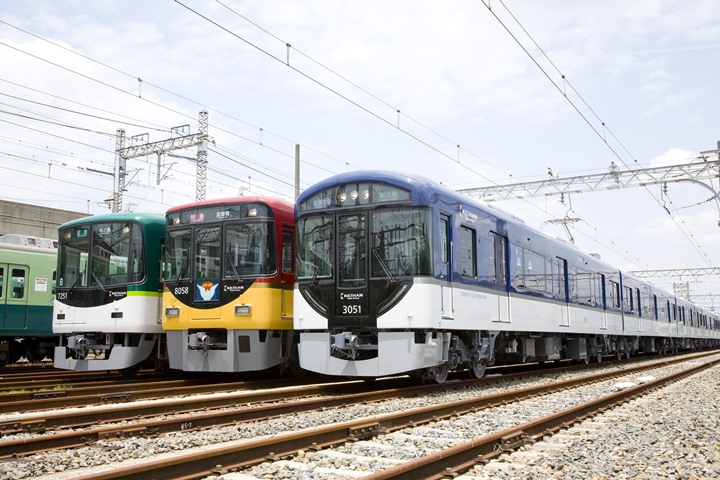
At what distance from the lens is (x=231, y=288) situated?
1248 centimetres

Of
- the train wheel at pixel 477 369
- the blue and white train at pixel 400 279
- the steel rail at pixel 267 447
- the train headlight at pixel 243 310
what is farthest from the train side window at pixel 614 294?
the steel rail at pixel 267 447

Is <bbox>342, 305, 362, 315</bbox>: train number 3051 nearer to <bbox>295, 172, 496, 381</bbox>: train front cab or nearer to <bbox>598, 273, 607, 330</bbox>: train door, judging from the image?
<bbox>295, 172, 496, 381</bbox>: train front cab

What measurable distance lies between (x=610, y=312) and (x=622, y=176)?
642 centimetres

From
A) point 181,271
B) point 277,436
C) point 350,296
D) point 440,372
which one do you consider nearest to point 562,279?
point 440,372

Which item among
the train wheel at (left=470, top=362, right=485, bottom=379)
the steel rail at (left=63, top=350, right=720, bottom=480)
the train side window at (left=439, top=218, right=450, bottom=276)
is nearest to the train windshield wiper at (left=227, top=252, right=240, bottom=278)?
the train side window at (left=439, top=218, right=450, bottom=276)

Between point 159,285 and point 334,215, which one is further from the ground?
point 334,215

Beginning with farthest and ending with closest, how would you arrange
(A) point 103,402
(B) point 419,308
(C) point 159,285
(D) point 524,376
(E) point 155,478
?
(D) point 524,376
(C) point 159,285
(B) point 419,308
(A) point 103,402
(E) point 155,478

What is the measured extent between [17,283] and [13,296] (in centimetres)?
34

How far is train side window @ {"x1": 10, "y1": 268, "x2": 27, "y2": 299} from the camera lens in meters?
16.5

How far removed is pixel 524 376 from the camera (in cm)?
1488

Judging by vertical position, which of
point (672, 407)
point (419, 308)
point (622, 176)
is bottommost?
point (672, 407)

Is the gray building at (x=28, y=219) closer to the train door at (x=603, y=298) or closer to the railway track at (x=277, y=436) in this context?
the train door at (x=603, y=298)

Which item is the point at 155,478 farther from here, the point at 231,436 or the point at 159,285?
the point at 159,285

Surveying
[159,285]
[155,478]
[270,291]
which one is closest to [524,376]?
[270,291]
